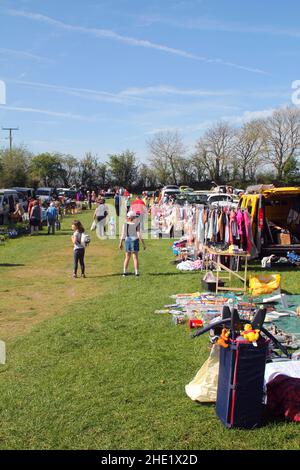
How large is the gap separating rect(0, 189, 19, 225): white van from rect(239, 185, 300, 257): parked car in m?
15.9

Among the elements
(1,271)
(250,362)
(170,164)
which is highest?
(170,164)

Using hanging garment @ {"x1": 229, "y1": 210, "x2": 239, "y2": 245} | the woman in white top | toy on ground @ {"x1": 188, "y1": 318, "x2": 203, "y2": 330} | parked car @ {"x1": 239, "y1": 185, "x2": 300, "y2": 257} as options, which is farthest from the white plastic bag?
the woman in white top

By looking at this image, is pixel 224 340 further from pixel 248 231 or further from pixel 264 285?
pixel 248 231

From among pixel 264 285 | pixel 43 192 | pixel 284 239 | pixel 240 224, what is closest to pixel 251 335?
pixel 264 285

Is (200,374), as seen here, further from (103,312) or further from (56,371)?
(103,312)

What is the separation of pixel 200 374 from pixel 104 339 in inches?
95.6

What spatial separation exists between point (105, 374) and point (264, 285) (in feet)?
16.6

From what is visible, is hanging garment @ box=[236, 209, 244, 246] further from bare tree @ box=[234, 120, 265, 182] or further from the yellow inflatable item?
bare tree @ box=[234, 120, 265, 182]

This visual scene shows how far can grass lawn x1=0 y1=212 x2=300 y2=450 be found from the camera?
4734 mm

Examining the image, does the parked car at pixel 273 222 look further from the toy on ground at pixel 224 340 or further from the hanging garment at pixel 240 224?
the toy on ground at pixel 224 340

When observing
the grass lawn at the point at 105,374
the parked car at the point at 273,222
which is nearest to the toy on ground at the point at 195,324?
the grass lawn at the point at 105,374

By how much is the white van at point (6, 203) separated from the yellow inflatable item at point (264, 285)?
1903 cm
